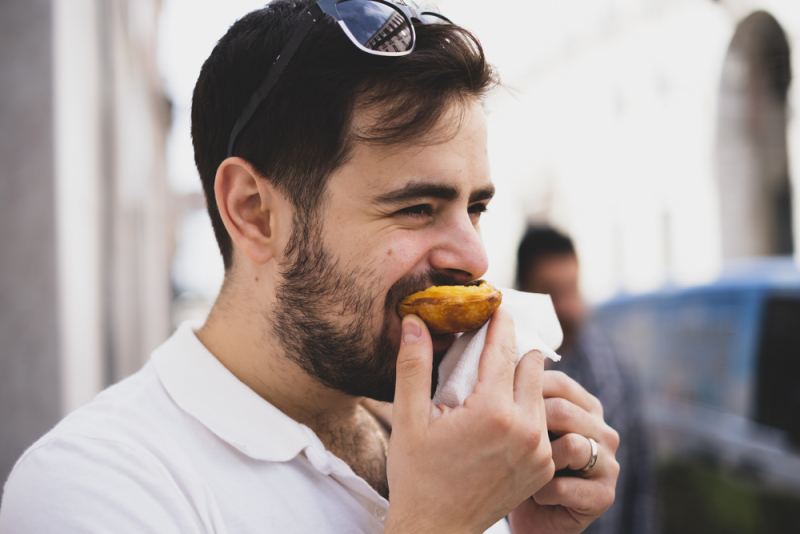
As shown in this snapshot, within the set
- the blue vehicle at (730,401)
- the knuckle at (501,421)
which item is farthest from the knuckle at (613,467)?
the blue vehicle at (730,401)

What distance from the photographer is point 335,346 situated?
1.59 metres

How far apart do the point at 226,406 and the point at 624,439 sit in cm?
285

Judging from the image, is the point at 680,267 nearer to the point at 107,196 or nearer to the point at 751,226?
the point at 751,226

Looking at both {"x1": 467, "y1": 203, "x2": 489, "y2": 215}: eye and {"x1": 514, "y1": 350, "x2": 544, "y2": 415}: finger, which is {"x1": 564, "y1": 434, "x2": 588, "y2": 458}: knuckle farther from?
{"x1": 467, "y1": 203, "x2": 489, "y2": 215}: eye

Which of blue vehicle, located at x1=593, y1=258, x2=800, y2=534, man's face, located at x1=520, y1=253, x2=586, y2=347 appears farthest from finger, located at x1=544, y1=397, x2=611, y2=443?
blue vehicle, located at x1=593, y1=258, x2=800, y2=534

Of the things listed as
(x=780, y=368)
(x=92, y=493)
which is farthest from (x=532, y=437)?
(x=780, y=368)

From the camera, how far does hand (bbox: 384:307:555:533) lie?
1.27 m

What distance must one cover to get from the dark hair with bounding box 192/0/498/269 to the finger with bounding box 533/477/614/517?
3.43 ft

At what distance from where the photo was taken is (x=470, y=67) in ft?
5.64

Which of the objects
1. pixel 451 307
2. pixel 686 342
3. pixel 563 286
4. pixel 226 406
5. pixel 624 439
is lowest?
pixel 686 342

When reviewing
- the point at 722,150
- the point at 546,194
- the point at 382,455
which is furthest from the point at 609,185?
the point at 382,455

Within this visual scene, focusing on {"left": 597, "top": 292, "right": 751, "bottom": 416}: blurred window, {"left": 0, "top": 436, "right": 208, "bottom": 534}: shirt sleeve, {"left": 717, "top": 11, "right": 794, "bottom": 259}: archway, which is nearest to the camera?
{"left": 0, "top": 436, "right": 208, "bottom": 534}: shirt sleeve

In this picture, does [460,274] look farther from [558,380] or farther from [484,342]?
[558,380]

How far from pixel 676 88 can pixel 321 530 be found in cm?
1797
